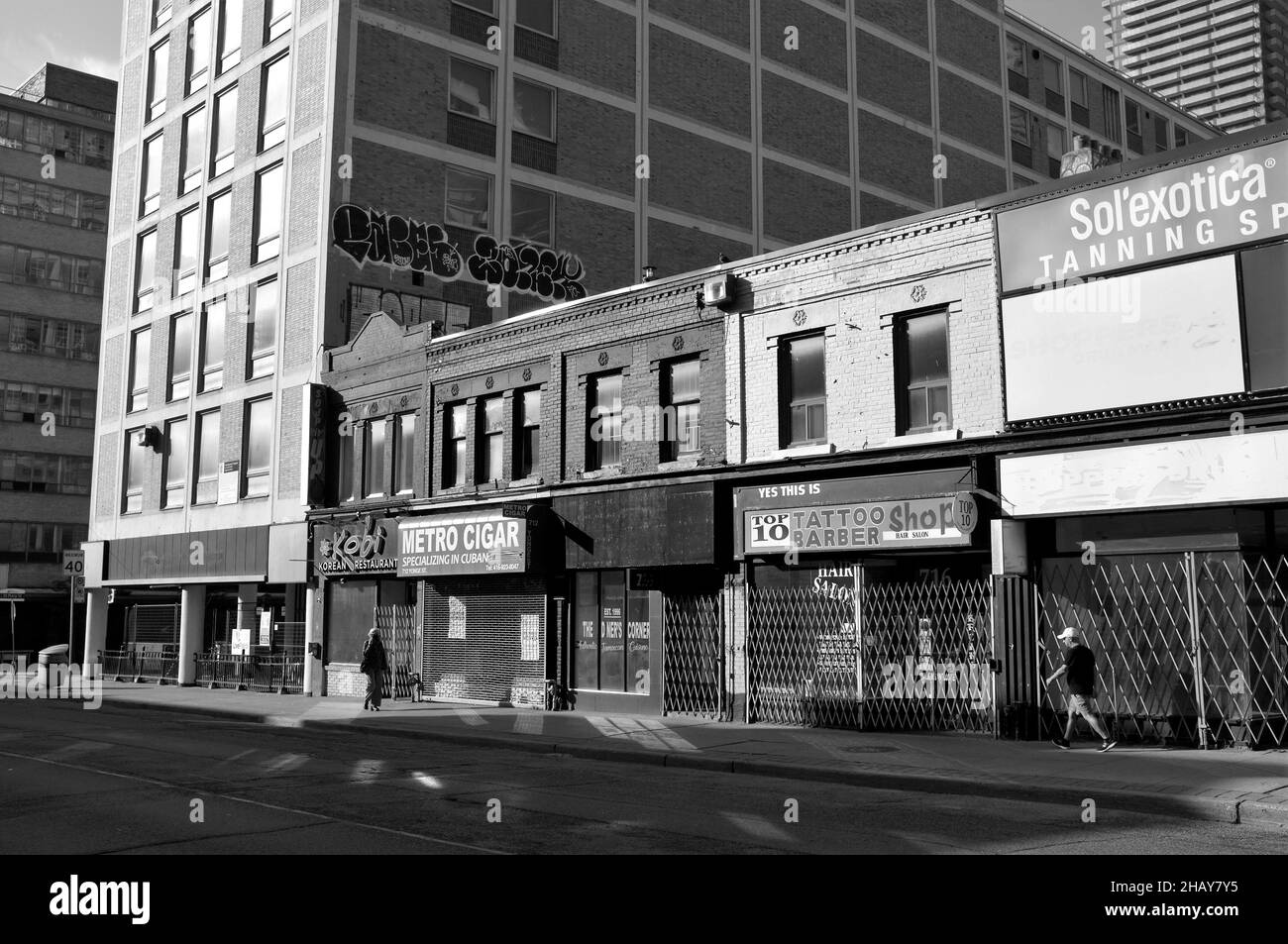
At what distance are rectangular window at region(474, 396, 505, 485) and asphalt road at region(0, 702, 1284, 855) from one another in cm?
1095

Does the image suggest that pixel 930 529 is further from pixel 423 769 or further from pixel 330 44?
pixel 330 44

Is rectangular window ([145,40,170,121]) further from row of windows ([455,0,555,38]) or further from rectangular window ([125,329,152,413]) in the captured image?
row of windows ([455,0,555,38])

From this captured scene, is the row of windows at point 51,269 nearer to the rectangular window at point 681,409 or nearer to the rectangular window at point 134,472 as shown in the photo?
the rectangular window at point 134,472

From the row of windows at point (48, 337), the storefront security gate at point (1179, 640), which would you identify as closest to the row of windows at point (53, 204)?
the row of windows at point (48, 337)

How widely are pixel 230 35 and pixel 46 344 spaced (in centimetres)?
3097

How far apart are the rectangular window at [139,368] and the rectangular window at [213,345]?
4.42m

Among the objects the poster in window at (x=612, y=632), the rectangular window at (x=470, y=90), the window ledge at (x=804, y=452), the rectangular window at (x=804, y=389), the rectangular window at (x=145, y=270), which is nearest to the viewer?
the window ledge at (x=804, y=452)

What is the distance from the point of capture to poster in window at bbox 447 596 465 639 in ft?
90.7

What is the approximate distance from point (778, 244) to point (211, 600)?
911 inches

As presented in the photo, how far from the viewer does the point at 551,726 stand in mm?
21188

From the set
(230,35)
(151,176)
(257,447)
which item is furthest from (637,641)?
(151,176)

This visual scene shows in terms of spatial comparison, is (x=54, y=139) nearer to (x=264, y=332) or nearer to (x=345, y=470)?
(x=264, y=332)

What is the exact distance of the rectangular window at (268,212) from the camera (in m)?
35.4

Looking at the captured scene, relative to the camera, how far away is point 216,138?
39281mm
